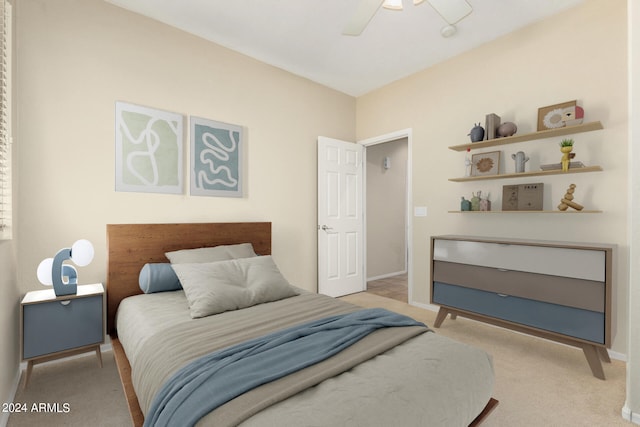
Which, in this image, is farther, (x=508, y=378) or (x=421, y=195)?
(x=421, y=195)

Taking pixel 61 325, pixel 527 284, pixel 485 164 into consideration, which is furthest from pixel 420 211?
pixel 61 325

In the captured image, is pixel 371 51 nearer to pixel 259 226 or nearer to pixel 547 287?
pixel 259 226

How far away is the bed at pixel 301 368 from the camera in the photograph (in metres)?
1.00

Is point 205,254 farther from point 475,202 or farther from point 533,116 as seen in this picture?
point 533,116

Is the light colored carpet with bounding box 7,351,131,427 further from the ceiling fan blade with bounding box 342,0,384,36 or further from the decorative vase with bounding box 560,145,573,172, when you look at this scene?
the decorative vase with bounding box 560,145,573,172

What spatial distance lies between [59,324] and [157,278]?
63 centimetres

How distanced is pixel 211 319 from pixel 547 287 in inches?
97.5

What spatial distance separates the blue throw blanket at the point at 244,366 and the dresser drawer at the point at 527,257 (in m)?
1.53

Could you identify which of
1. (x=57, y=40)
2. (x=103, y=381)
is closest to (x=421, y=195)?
(x=103, y=381)

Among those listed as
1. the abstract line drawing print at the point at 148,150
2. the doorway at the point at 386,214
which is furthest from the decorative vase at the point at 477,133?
the abstract line drawing print at the point at 148,150

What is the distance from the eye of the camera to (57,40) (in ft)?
7.72

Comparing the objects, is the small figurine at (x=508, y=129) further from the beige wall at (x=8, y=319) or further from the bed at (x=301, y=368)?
the beige wall at (x=8, y=319)

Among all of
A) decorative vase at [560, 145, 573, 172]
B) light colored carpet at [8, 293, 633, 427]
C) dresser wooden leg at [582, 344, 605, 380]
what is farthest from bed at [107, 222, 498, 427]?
decorative vase at [560, 145, 573, 172]

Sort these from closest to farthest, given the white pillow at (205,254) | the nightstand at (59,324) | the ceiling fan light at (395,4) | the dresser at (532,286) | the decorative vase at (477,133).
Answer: the nightstand at (59,324) → the dresser at (532,286) → the ceiling fan light at (395,4) → the white pillow at (205,254) → the decorative vase at (477,133)
